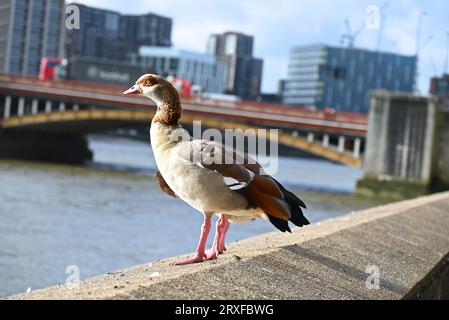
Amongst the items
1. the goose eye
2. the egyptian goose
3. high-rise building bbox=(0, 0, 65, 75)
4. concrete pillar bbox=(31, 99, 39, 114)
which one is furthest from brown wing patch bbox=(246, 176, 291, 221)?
concrete pillar bbox=(31, 99, 39, 114)

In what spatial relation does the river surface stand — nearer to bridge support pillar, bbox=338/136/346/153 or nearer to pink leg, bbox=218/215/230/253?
pink leg, bbox=218/215/230/253

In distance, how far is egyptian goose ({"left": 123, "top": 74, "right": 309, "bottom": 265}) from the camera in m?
3.99

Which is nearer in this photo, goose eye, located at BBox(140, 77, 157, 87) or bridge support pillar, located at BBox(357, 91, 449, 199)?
goose eye, located at BBox(140, 77, 157, 87)

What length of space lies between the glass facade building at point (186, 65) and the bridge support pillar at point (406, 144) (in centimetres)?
2450

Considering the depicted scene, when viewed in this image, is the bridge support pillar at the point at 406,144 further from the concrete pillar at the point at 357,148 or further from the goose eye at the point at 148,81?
the goose eye at the point at 148,81

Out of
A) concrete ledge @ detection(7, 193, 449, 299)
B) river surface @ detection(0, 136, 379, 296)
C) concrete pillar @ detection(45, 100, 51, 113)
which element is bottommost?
Result: river surface @ detection(0, 136, 379, 296)

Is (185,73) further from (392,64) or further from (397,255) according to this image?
(397,255)

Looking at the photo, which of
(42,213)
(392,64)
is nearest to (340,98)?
(392,64)

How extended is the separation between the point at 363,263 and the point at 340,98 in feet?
311

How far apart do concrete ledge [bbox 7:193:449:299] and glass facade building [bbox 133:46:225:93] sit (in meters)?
53.6

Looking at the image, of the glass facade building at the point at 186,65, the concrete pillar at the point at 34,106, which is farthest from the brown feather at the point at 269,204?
the glass facade building at the point at 186,65

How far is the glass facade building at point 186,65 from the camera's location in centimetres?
6544
